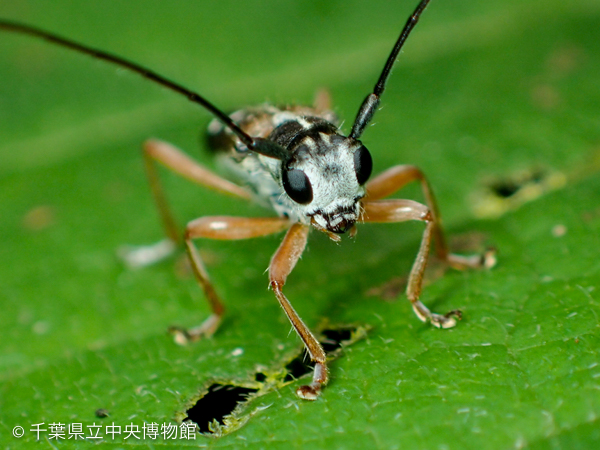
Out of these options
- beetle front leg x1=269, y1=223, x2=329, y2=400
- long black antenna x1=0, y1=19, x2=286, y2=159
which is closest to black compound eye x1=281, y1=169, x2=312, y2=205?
long black antenna x1=0, y1=19, x2=286, y2=159

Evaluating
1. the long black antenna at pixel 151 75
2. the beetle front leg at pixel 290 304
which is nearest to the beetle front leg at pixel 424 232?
the beetle front leg at pixel 290 304

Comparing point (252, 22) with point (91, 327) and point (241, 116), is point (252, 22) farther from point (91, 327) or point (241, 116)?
point (91, 327)

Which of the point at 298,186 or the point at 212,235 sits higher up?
the point at 212,235

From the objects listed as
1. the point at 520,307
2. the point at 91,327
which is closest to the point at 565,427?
the point at 520,307

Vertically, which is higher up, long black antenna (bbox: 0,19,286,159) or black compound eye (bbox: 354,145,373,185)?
long black antenna (bbox: 0,19,286,159)

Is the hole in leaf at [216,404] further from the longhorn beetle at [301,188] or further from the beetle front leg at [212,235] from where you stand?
the beetle front leg at [212,235]

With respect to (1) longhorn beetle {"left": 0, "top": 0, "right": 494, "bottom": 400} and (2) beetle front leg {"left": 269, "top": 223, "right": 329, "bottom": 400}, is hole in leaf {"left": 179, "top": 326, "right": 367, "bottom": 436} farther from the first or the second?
(1) longhorn beetle {"left": 0, "top": 0, "right": 494, "bottom": 400}

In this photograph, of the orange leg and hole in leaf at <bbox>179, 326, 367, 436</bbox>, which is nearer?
hole in leaf at <bbox>179, 326, 367, 436</bbox>

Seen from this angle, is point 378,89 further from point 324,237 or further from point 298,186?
point 324,237

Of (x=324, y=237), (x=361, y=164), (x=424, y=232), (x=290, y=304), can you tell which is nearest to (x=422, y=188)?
(x=424, y=232)

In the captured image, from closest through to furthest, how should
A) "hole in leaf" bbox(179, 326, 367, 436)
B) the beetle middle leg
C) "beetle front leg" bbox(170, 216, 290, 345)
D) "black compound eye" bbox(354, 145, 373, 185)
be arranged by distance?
1. "hole in leaf" bbox(179, 326, 367, 436)
2. "black compound eye" bbox(354, 145, 373, 185)
3. "beetle front leg" bbox(170, 216, 290, 345)
4. the beetle middle leg
